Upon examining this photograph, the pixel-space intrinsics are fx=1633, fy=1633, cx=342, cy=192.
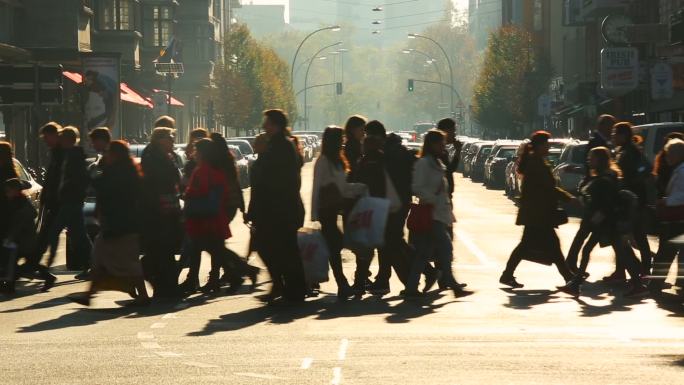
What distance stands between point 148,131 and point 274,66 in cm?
3826

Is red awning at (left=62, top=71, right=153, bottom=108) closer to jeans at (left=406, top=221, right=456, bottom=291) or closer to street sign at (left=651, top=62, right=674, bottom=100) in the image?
street sign at (left=651, top=62, right=674, bottom=100)

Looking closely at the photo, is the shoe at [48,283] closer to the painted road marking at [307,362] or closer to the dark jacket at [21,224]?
the dark jacket at [21,224]

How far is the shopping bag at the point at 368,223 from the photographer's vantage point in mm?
15695

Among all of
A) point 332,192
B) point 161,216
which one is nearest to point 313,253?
point 332,192

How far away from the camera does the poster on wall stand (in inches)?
1904

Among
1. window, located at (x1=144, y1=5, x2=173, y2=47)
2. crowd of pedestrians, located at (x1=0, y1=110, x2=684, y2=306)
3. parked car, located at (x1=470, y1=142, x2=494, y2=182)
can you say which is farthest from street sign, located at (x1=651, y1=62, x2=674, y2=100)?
window, located at (x1=144, y1=5, x2=173, y2=47)

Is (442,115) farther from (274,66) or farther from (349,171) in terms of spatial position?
(349,171)

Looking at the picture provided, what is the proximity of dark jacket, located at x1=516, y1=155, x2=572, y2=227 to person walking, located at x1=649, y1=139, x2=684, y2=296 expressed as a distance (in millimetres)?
1313

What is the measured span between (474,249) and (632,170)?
20.2 feet

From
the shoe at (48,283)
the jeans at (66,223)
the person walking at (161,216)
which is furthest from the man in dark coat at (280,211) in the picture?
the jeans at (66,223)

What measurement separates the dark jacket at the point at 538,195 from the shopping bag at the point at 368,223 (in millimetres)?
1868

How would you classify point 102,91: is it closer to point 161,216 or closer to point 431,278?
point 431,278

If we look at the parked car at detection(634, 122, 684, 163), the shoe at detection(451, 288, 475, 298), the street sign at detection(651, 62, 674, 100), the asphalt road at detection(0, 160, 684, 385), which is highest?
the street sign at detection(651, 62, 674, 100)

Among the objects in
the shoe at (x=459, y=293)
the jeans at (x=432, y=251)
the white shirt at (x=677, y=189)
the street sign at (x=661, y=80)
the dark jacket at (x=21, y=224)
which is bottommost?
the shoe at (x=459, y=293)
